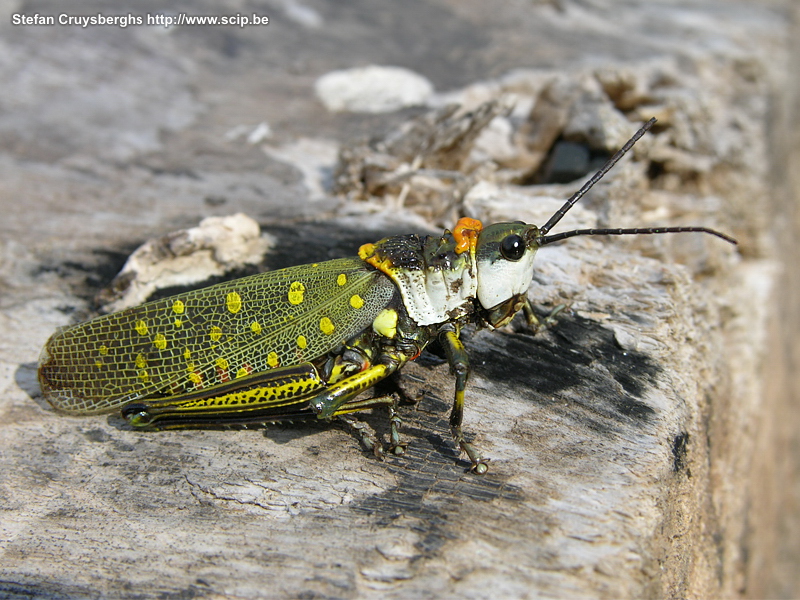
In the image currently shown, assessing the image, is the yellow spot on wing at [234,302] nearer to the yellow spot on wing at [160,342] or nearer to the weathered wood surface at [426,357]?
the yellow spot on wing at [160,342]

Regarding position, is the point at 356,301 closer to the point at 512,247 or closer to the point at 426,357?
the point at 426,357

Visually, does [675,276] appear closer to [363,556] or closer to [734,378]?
[734,378]

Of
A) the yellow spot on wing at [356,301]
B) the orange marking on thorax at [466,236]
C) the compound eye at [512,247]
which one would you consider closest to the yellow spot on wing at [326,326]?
the yellow spot on wing at [356,301]

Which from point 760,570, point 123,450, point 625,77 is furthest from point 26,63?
point 760,570

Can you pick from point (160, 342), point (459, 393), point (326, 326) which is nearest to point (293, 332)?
point (326, 326)

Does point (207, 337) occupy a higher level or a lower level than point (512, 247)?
lower
